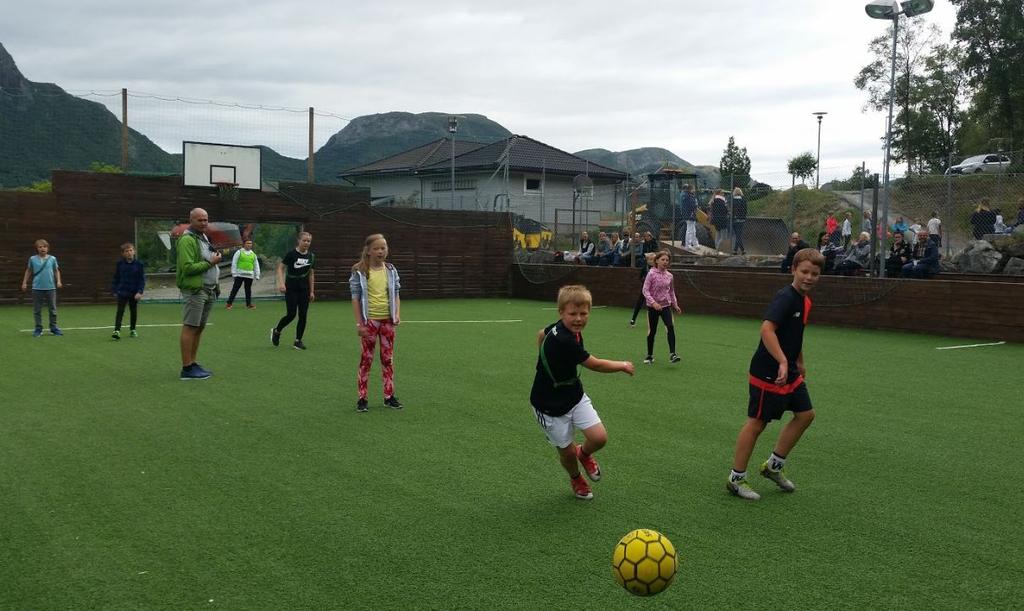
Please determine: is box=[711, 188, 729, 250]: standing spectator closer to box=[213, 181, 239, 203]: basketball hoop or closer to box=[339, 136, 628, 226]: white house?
box=[213, 181, 239, 203]: basketball hoop

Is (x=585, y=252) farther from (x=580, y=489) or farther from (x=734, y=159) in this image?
(x=734, y=159)

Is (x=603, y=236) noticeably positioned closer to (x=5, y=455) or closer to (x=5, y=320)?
(x=5, y=320)

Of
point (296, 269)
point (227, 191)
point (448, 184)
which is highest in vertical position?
point (448, 184)

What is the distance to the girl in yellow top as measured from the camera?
8547mm

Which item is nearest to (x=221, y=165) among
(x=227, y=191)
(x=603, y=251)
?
(x=227, y=191)

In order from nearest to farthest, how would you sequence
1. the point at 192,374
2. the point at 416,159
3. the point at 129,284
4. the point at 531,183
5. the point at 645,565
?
the point at 645,565 < the point at 192,374 < the point at 129,284 < the point at 531,183 < the point at 416,159

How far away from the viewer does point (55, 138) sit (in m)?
24.5

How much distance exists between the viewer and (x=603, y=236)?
26312 mm

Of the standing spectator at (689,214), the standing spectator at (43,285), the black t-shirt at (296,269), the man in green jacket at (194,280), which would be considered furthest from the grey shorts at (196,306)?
the standing spectator at (689,214)

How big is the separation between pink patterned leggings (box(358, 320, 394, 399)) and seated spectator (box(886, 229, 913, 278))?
1331 cm

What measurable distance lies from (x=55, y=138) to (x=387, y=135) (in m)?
45.4

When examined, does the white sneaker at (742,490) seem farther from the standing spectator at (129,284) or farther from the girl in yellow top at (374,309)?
the standing spectator at (129,284)

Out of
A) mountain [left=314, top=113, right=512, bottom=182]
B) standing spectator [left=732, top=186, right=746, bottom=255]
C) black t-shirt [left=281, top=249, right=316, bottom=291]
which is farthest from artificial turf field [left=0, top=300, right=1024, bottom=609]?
mountain [left=314, top=113, right=512, bottom=182]

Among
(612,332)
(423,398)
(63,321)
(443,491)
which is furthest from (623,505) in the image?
(63,321)
